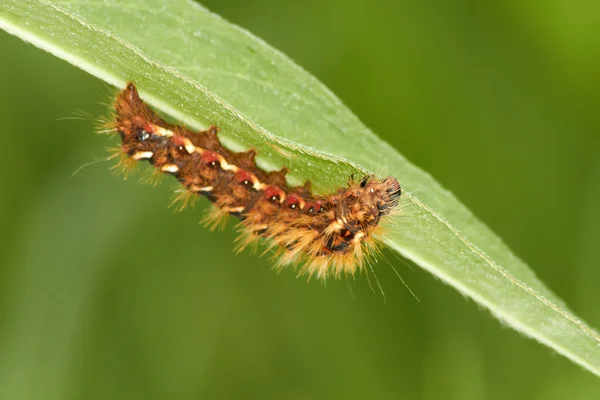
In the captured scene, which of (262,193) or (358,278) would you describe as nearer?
(262,193)

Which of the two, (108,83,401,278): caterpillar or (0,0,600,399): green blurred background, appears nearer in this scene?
(108,83,401,278): caterpillar

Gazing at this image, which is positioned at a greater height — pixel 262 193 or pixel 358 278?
pixel 358 278

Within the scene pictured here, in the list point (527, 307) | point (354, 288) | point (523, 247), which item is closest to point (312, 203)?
point (354, 288)

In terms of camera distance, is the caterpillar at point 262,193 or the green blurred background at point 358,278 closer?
the caterpillar at point 262,193
